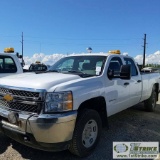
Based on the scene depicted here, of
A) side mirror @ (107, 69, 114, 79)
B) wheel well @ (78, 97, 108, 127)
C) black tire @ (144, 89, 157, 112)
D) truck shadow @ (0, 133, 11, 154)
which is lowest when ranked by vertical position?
truck shadow @ (0, 133, 11, 154)

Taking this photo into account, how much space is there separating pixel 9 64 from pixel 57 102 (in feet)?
14.2

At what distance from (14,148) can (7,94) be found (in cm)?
116

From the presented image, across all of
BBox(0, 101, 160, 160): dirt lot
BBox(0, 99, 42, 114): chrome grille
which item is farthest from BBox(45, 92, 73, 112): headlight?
BBox(0, 101, 160, 160): dirt lot

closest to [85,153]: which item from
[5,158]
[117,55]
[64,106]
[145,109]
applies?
[64,106]

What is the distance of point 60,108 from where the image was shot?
3242 millimetres

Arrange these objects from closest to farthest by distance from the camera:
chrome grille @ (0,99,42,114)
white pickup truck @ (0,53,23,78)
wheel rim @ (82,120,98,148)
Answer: chrome grille @ (0,99,42,114) → wheel rim @ (82,120,98,148) → white pickup truck @ (0,53,23,78)

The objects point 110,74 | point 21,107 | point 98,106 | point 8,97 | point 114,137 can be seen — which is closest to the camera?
point 21,107

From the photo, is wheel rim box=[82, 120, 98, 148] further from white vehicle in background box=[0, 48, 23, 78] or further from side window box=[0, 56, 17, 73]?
side window box=[0, 56, 17, 73]

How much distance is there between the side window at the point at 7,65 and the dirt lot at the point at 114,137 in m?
2.69

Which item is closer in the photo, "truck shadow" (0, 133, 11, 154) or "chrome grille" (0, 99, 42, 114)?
"chrome grille" (0, 99, 42, 114)

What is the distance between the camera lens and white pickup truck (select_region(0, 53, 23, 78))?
681cm

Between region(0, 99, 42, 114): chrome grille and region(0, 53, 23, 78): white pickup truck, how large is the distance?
10.7 ft

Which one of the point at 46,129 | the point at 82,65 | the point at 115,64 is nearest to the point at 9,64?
the point at 82,65

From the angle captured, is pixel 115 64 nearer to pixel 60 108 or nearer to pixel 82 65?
pixel 82 65
